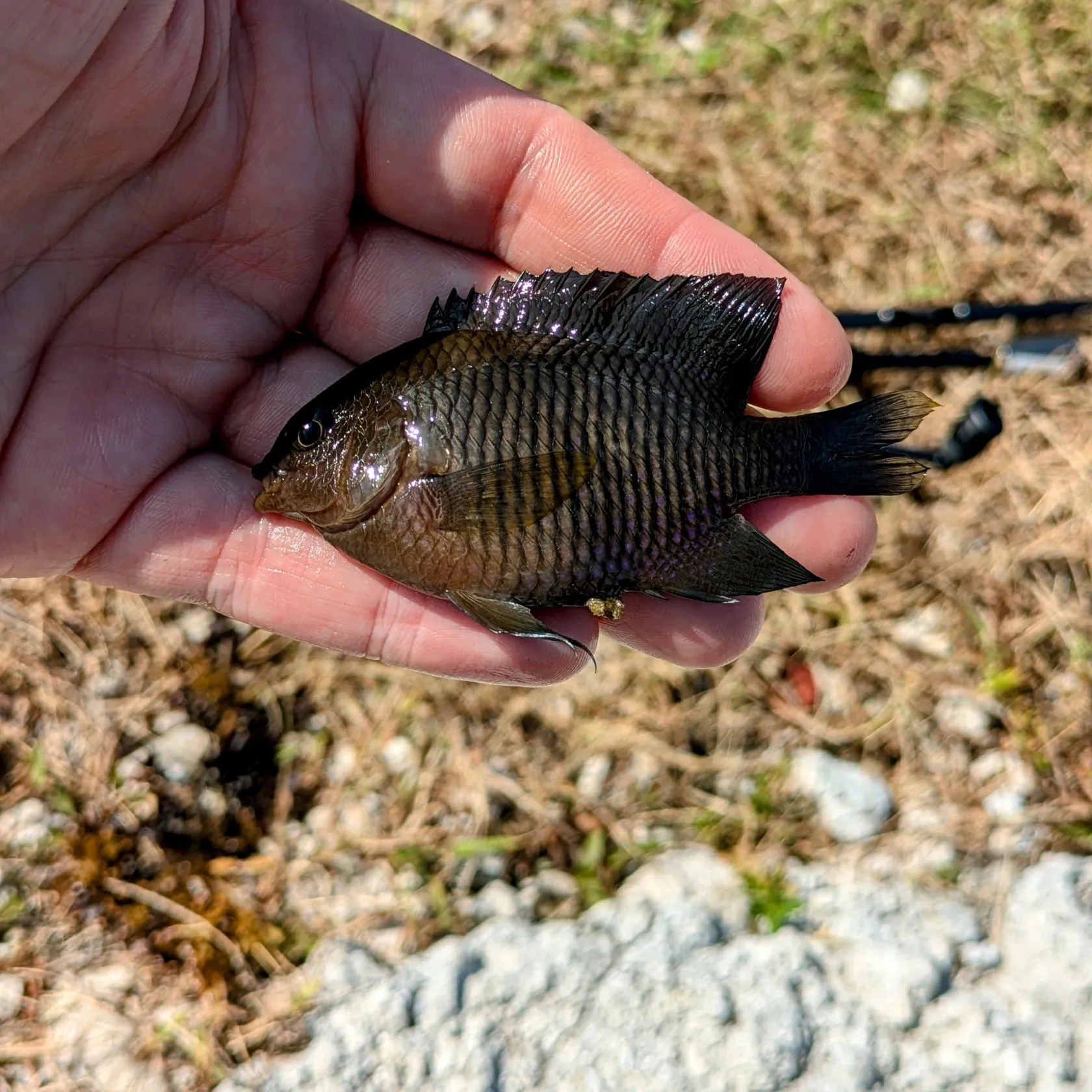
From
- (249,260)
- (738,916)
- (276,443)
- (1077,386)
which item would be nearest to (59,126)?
(249,260)

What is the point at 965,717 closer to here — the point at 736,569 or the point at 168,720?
the point at 736,569

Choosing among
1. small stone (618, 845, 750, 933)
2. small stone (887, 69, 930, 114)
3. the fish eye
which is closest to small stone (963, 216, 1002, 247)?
small stone (887, 69, 930, 114)

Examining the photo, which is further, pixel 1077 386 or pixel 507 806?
pixel 1077 386

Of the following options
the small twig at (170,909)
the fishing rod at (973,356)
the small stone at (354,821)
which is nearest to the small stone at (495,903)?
the small stone at (354,821)

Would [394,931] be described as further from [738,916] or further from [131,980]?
[738,916]

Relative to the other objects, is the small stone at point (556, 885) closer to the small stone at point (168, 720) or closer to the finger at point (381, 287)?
the small stone at point (168, 720)

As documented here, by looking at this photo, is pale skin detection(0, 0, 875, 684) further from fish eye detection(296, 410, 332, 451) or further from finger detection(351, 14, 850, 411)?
fish eye detection(296, 410, 332, 451)

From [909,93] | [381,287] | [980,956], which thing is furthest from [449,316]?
[909,93]
